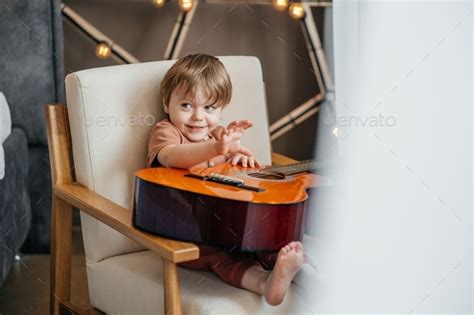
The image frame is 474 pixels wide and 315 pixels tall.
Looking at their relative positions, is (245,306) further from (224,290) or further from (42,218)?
(42,218)

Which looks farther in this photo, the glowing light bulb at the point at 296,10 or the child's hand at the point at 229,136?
the glowing light bulb at the point at 296,10

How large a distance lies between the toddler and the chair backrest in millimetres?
49

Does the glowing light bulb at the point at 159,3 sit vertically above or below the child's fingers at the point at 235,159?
above

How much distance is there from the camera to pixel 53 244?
1.85 metres

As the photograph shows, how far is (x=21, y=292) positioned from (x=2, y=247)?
0.29m

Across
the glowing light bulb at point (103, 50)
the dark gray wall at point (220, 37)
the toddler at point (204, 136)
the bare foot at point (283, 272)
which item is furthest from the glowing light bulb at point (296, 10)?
the bare foot at point (283, 272)

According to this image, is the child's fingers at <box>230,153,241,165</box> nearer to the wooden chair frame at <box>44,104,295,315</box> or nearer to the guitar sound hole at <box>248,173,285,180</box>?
the guitar sound hole at <box>248,173,285,180</box>

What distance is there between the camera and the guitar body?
1.47 metres

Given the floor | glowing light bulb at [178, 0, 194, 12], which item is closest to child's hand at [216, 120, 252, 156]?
the floor

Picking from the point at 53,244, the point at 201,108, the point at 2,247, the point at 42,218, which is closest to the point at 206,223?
the point at 201,108

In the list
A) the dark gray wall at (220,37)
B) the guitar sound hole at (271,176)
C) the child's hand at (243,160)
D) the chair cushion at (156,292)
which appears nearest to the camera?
the chair cushion at (156,292)

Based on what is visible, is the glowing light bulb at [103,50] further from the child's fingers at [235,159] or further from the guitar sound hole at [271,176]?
the guitar sound hole at [271,176]

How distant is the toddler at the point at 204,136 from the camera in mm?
1608

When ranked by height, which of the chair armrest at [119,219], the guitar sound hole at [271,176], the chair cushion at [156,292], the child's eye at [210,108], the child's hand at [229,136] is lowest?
the chair cushion at [156,292]
